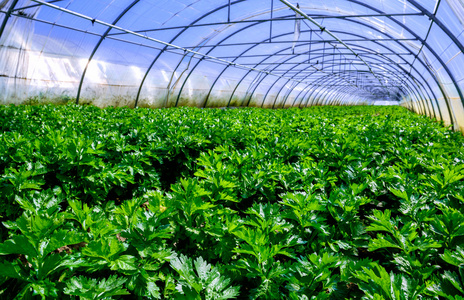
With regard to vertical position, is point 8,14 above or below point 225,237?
above

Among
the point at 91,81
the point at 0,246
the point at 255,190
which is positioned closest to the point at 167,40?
the point at 91,81

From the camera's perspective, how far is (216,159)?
3.09 metres

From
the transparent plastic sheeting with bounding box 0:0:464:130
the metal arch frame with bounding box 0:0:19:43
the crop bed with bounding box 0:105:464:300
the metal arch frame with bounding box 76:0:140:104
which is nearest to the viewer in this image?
the crop bed with bounding box 0:105:464:300

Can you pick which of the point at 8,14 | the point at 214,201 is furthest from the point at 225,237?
the point at 8,14

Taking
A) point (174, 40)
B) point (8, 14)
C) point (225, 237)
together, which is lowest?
point (225, 237)

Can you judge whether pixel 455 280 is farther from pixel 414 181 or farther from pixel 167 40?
pixel 167 40

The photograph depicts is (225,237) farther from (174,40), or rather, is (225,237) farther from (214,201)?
(174,40)

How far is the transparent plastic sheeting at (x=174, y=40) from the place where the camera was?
31.9 ft

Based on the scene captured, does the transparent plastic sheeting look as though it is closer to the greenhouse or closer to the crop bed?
the greenhouse

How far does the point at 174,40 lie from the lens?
14.2 m

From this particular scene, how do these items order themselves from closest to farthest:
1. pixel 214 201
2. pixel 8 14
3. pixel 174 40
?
pixel 214 201, pixel 8 14, pixel 174 40

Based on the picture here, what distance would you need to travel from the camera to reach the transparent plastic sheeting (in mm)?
9719

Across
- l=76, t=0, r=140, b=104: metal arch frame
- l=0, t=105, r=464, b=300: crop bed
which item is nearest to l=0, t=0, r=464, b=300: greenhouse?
l=0, t=105, r=464, b=300: crop bed

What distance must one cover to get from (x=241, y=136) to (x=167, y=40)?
10.4 meters
